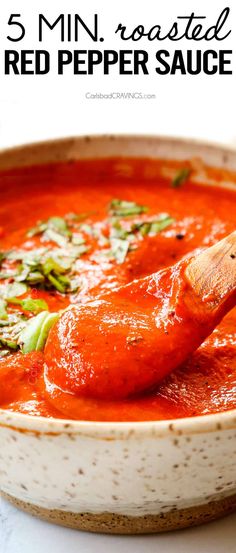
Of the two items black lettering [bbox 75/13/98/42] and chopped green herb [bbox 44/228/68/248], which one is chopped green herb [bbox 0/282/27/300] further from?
black lettering [bbox 75/13/98/42]

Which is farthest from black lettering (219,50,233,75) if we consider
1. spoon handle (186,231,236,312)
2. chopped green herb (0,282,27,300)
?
spoon handle (186,231,236,312)

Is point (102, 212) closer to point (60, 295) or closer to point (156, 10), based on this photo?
point (60, 295)

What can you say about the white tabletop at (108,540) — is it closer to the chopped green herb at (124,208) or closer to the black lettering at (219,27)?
the chopped green herb at (124,208)

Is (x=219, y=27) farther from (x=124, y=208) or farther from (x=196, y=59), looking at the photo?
(x=124, y=208)

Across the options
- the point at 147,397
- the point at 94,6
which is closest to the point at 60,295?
the point at 147,397

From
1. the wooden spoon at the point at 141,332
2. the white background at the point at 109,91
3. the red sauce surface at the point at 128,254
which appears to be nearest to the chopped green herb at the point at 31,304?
the red sauce surface at the point at 128,254

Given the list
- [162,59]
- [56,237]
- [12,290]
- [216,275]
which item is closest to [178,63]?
[162,59]
